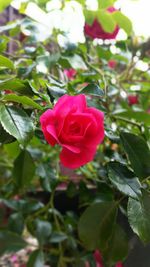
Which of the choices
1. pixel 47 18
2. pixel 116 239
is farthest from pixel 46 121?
pixel 47 18

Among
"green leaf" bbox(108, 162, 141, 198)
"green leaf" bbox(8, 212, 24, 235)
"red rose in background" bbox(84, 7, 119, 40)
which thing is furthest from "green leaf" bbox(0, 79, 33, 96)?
"green leaf" bbox(8, 212, 24, 235)

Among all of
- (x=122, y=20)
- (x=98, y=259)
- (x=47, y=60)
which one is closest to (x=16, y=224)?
(x=98, y=259)

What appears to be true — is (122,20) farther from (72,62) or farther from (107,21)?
(72,62)

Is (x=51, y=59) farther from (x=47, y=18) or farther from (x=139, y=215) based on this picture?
(x=139, y=215)

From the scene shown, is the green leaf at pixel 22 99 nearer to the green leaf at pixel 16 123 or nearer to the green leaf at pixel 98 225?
the green leaf at pixel 16 123

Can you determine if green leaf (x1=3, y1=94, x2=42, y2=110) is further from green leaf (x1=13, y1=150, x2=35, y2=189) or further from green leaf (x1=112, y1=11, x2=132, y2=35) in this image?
green leaf (x1=112, y1=11, x2=132, y2=35)
